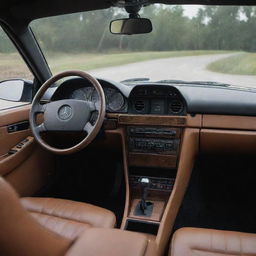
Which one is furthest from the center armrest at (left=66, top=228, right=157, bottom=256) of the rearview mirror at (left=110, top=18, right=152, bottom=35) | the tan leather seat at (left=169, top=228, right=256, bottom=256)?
the rearview mirror at (left=110, top=18, right=152, bottom=35)

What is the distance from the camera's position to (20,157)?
9.34 feet

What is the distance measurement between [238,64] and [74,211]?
1.57 meters

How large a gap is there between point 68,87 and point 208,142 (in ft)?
3.81

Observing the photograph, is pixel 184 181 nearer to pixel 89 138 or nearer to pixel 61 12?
pixel 89 138

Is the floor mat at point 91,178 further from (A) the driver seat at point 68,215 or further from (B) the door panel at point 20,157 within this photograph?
(A) the driver seat at point 68,215

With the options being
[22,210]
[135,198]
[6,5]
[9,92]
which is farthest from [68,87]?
[22,210]

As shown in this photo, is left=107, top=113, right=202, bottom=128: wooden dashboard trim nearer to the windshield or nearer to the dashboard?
the dashboard

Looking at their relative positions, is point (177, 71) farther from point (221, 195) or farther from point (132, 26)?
point (221, 195)

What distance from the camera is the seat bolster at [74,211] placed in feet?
7.01

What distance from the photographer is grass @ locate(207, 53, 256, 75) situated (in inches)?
107

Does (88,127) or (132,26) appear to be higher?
(132,26)

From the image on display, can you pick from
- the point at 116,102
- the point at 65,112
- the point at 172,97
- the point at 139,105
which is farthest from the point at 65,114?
the point at 172,97

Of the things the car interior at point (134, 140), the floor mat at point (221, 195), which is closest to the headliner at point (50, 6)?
the car interior at point (134, 140)

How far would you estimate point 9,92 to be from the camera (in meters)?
3.13
